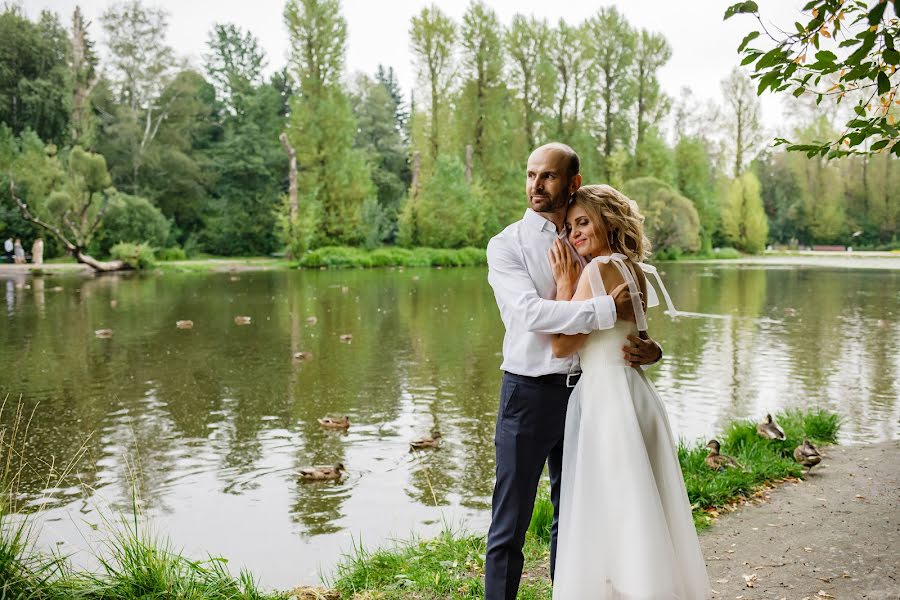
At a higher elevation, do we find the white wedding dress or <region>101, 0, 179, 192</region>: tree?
<region>101, 0, 179, 192</region>: tree

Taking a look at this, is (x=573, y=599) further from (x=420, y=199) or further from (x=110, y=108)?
(x=110, y=108)

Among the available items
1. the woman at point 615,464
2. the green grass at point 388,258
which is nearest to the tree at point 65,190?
the green grass at point 388,258

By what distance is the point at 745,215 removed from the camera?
52.8m

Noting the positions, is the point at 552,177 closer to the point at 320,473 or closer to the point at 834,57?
the point at 834,57

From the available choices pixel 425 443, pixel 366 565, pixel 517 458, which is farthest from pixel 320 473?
pixel 517 458

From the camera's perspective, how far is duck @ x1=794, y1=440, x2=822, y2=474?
18.2 ft

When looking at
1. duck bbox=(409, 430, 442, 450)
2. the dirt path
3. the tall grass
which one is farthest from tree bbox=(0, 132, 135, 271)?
the dirt path

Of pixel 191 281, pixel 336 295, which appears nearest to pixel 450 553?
pixel 336 295

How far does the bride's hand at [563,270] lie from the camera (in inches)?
118

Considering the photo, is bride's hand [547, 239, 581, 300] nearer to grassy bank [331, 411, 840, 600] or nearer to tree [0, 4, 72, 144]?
grassy bank [331, 411, 840, 600]

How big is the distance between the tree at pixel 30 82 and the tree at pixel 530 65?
84.6 ft

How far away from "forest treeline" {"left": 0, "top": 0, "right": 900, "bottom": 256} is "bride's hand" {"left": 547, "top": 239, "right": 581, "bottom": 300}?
1321 inches

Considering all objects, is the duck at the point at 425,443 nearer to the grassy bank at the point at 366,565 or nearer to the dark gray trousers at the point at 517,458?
the grassy bank at the point at 366,565

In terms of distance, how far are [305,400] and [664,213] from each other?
37.3 meters
